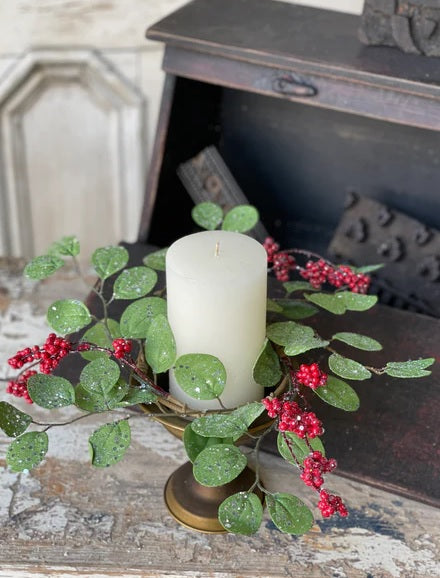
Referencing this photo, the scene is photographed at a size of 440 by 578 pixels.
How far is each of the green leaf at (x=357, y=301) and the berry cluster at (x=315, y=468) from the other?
17cm

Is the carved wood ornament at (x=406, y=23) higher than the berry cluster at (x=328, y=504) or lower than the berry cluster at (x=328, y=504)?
higher

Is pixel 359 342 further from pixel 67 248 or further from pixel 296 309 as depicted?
pixel 67 248

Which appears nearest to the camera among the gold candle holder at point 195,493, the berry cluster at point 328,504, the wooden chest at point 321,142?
the berry cluster at point 328,504

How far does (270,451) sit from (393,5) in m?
0.54

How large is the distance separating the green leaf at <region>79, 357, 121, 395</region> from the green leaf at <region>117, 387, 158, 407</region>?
0.8 inches

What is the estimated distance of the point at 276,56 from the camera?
1027mm

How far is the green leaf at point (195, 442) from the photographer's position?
723mm

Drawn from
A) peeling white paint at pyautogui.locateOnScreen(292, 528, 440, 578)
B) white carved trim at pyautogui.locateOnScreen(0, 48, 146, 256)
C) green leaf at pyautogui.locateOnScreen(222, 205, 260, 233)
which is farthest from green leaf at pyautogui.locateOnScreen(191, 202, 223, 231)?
white carved trim at pyautogui.locateOnScreen(0, 48, 146, 256)

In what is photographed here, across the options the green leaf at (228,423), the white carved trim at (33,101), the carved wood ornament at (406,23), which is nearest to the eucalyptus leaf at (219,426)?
the green leaf at (228,423)

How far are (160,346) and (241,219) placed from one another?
0.21m

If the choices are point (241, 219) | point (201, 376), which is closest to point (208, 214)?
point (241, 219)

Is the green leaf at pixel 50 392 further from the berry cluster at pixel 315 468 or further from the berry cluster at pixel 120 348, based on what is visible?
the berry cluster at pixel 315 468

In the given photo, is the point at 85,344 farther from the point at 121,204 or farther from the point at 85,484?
the point at 121,204

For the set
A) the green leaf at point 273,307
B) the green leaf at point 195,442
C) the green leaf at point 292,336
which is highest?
the green leaf at point 292,336
